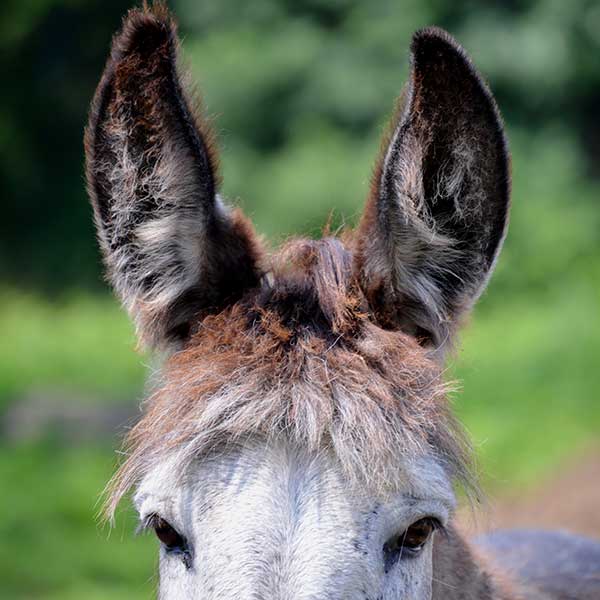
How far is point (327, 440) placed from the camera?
2.97m

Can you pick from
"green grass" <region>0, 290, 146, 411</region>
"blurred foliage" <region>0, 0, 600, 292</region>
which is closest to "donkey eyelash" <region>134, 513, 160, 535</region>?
"green grass" <region>0, 290, 146, 411</region>

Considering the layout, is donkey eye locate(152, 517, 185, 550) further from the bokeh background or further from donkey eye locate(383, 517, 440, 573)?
the bokeh background

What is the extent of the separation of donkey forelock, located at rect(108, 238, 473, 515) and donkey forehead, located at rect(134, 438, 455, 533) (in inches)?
1.1

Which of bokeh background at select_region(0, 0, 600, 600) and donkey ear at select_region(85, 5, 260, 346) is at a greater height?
bokeh background at select_region(0, 0, 600, 600)

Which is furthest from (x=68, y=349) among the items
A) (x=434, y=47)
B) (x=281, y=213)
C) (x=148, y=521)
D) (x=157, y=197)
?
(x=434, y=47)

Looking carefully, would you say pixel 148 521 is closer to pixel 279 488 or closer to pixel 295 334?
pixel 279 488

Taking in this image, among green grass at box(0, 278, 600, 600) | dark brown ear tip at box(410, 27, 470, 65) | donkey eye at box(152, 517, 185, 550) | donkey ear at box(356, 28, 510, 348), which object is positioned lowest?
donkey eye at box(152, 517, 185, 550)

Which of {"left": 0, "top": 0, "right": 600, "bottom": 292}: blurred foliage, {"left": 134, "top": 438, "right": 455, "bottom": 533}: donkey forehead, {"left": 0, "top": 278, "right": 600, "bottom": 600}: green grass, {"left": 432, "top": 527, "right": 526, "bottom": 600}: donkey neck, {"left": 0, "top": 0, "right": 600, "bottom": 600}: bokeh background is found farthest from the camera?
{"left": 0, "top": 0, "right": 600, "bottom": 292}: blurred foliage

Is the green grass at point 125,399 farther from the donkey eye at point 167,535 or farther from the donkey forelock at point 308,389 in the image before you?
the donkey eye at point 167,535

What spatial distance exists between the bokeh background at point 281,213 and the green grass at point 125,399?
0.10ft

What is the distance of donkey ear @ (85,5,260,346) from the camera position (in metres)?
3.04

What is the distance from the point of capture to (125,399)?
1294 cm

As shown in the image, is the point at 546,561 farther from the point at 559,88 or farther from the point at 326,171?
the point at 559,88

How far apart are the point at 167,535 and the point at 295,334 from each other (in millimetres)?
675
